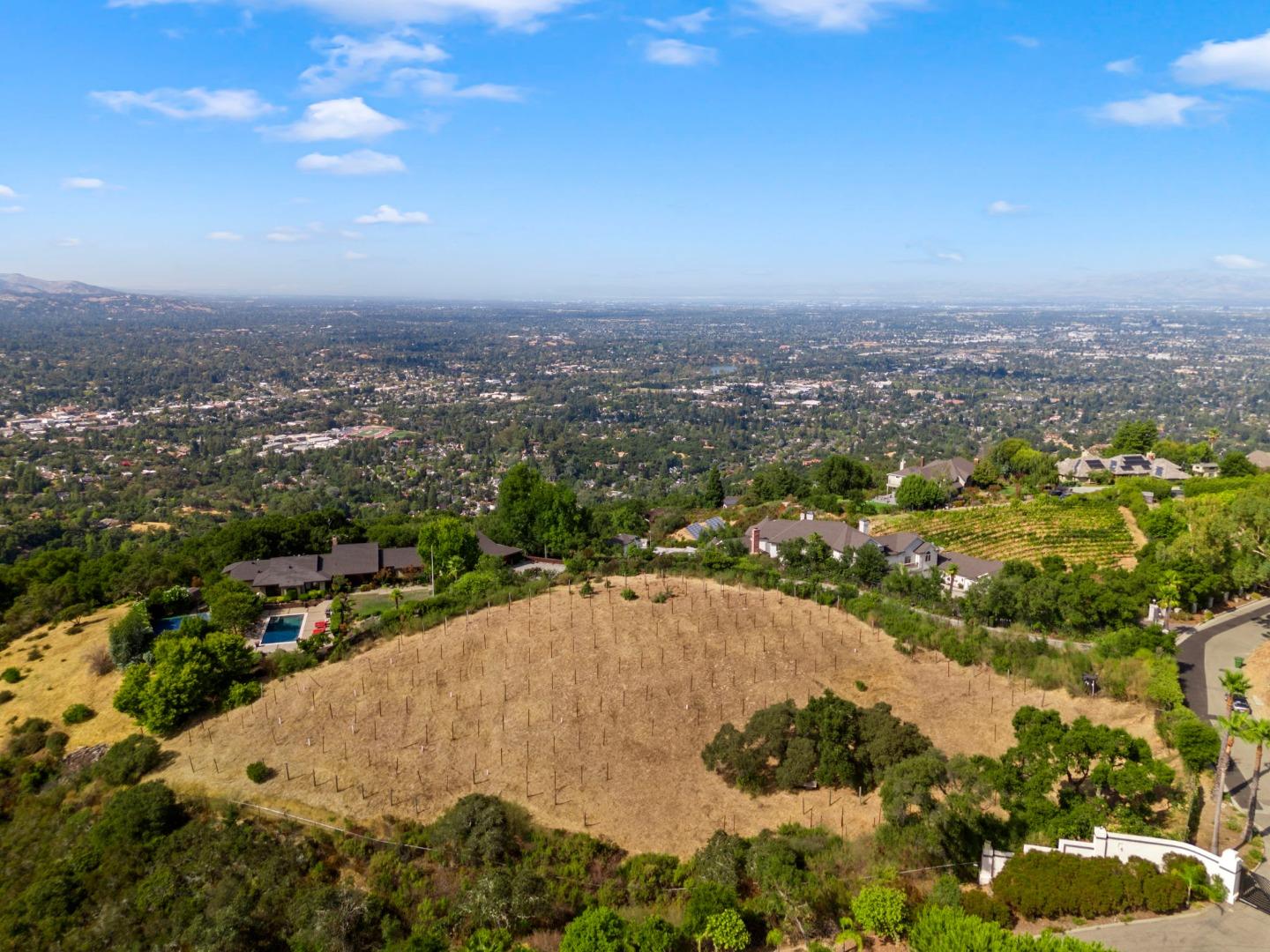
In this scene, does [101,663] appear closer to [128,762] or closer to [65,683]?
[65,683]

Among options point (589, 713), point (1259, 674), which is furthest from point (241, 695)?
point (1259, 674)

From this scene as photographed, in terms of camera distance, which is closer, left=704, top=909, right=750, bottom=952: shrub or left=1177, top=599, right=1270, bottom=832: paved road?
left=704, top=909, right=750, bottom=952: shrub

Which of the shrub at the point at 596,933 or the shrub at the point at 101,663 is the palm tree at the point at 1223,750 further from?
the shrub at the point at 101,663

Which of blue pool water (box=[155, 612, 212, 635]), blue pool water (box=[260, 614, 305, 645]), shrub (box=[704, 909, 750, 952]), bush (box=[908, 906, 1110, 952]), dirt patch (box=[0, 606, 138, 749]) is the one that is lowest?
dirt patch (box=[0, 606, 138, 749])

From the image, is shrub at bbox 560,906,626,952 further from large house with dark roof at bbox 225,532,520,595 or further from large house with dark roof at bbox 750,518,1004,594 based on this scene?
large house with dark roof at bbox 750,518,1004,594

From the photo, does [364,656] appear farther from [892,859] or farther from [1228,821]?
[1228,821]

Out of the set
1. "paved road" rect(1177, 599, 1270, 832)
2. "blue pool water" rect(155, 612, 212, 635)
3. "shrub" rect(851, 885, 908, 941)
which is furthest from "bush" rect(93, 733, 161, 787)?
"paved road" rect(1177, 599, 1270, 832)

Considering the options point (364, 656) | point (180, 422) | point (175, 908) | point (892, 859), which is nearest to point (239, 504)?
point (180, 422)

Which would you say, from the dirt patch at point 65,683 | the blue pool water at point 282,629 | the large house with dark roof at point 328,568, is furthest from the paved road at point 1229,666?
the dirt patch at point 65,683
